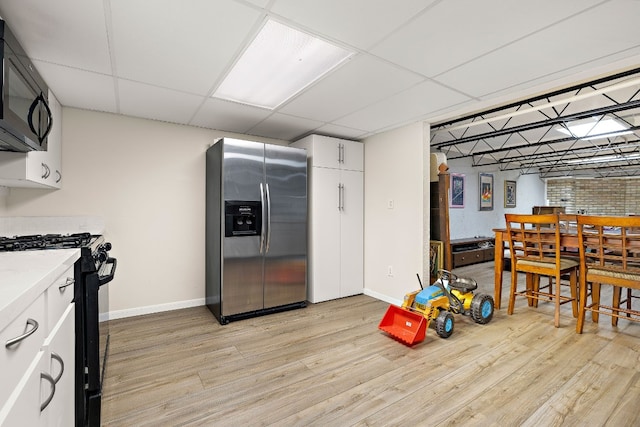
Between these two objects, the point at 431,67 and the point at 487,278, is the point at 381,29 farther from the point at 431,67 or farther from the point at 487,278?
the point at 487,278

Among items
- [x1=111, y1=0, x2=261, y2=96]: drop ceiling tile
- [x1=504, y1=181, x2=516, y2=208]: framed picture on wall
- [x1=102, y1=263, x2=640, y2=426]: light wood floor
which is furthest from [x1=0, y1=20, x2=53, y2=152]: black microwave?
[x1=504, y1=181, x2=516, y2=208]: framed picture on wall

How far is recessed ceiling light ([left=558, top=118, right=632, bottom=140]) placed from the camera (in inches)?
175

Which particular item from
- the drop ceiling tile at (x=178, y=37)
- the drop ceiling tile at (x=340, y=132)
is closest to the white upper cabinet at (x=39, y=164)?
the drop ceiling tile at (x=178, y=37)

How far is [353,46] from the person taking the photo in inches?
74.8

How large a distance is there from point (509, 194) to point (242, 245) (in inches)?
328

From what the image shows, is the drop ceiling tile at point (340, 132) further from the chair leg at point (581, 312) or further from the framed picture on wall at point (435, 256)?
the chair leg at point (581, 312)

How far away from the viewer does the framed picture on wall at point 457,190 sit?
22.5 feet

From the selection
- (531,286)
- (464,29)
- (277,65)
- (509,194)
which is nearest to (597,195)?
(509,194)

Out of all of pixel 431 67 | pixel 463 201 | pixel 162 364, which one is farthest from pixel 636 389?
pixel 463 201

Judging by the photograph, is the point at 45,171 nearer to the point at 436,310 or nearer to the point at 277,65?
the point at 277,65

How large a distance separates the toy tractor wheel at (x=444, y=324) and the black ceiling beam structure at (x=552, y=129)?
2.45 meters

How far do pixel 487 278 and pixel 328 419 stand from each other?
4.59 metres

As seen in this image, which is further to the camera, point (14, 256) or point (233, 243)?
point (233, 243)

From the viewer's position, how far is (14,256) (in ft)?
4.63
